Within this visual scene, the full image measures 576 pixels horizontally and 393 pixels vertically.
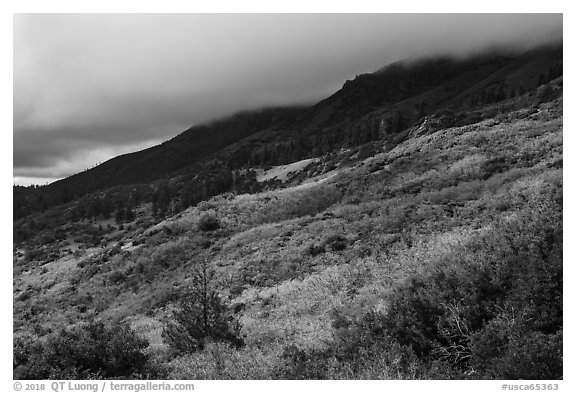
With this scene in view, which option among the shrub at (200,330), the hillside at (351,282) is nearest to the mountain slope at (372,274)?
the hillside at (351,282)

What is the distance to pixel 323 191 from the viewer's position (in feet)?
120

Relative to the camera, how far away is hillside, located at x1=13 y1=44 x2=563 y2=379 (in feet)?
19.1

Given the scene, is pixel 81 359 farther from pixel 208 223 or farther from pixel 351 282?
pixel 208 223

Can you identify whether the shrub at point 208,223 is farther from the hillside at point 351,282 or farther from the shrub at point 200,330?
the shrub at point 200,330

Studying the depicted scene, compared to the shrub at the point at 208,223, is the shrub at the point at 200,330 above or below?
below

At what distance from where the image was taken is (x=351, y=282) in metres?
12.9

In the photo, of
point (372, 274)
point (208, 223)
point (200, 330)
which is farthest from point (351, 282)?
point (208, 223)

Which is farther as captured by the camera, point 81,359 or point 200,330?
point 200,330

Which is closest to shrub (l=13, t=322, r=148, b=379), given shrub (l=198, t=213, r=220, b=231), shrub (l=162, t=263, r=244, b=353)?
shrub (l=162, t=263, r=244, b=353)

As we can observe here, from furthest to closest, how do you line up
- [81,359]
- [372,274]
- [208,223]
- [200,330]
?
[208,223]
[372,274]
[200,330]
[81,359]

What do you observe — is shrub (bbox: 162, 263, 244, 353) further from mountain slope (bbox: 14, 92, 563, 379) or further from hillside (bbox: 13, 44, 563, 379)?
mountain slope (bbox: 14, 92, 563, 379)

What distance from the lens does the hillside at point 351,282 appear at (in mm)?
5816
